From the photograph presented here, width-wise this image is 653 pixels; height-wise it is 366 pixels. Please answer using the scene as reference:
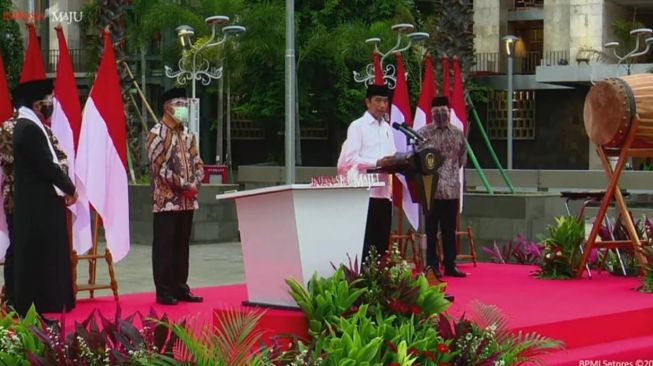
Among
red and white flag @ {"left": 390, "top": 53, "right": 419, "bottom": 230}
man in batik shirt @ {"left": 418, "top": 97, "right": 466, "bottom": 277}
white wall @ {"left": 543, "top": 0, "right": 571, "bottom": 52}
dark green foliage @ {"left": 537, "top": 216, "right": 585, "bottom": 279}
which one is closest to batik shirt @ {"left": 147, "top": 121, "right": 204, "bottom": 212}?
red and white flag @ {"left": 390, "top": 53, "right": 419, "bottom": 230}

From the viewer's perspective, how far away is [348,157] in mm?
10000

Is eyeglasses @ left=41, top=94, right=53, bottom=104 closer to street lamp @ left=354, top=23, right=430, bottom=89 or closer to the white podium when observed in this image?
the white podium

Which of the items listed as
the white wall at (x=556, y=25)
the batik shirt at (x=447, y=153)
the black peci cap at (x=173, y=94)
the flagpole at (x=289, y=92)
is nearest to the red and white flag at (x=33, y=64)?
the black peci cap at (x=173, y=94)

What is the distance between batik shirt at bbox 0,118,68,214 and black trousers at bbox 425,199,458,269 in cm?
386

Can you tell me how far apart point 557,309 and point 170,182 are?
331cm

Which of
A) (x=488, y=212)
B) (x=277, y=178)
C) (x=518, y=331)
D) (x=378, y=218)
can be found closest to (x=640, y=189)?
(x=488, y=212)

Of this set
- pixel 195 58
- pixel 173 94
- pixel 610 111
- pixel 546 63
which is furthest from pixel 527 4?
pixel 173 94

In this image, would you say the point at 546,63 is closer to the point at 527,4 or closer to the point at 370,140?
the point at 527,4

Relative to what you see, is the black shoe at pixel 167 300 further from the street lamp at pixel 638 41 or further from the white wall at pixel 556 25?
the white wall at pixel 556 25

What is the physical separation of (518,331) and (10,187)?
13.4 feet

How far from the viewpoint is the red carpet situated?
797 cm

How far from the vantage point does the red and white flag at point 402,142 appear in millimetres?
11680

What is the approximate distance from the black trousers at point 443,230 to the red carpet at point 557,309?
0.89 feet

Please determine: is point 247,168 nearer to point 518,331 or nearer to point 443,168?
point 443,168
